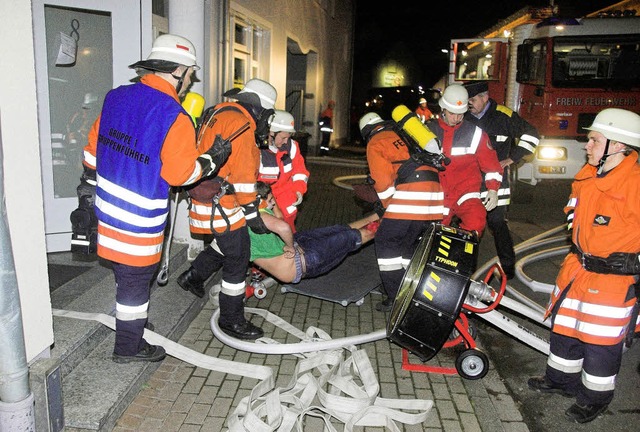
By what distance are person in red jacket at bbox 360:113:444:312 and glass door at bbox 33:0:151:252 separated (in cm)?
260

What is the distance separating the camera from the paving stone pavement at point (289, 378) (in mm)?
3303

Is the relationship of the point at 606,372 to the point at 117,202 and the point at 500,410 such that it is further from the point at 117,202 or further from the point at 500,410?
the point at 117,202

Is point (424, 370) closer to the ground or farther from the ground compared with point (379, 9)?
closer to the ground

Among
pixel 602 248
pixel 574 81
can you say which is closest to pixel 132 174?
pixel 602 248

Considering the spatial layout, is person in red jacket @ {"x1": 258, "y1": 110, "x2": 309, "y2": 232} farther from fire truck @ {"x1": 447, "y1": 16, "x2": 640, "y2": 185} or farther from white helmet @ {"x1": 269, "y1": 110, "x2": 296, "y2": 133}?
fire truck @ {"x1": 447, "y1": 16, "x2": 640, "y2": 185}

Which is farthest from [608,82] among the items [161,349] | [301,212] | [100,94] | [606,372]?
[161,349]

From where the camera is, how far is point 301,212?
9.20 meters

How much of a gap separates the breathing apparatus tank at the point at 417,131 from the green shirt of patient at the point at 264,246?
1.36 metres

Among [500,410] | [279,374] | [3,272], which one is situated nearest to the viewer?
[3,272]

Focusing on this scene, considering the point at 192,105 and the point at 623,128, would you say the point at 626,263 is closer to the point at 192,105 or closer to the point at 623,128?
the point at 623,128

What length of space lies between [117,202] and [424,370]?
2371 millimetres

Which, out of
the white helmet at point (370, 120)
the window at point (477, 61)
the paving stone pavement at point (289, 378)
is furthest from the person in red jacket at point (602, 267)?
the window at point (477, 61)

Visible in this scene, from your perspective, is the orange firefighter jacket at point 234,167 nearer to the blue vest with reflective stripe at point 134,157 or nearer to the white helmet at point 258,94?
the white helmet at point 258,94

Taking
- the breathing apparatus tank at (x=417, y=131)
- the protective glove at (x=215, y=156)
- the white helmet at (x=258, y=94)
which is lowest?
the protective glove at (x=215, y=156)
